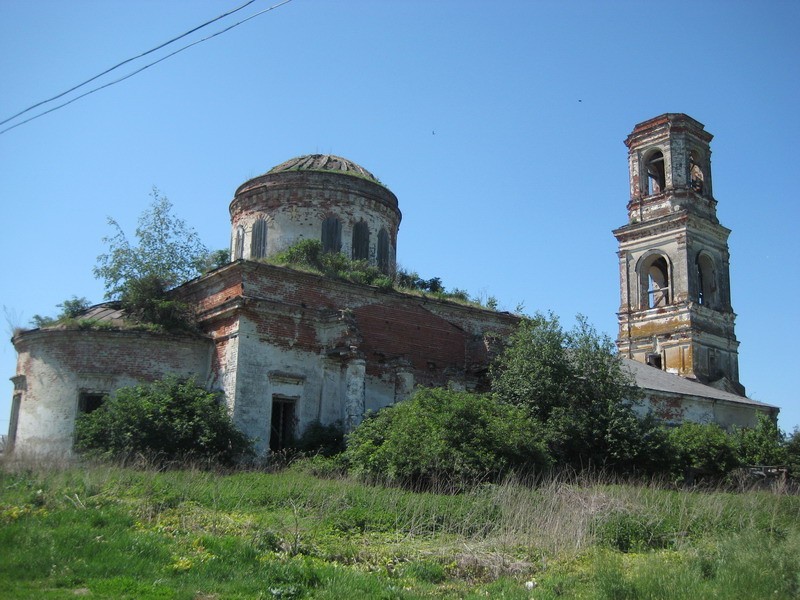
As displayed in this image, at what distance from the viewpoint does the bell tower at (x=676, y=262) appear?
35.7 metres

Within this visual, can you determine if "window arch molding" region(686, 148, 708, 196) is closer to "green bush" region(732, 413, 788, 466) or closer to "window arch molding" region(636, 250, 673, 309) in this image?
"window arch molding" region(636, 250, 673, 309)

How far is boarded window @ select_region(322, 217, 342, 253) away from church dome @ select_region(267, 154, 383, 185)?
1.54 m

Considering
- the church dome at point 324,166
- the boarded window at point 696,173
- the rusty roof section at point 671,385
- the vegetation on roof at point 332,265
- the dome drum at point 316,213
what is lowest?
the rusty roof section at point 671,385

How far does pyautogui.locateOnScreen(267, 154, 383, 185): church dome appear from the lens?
2266 cm

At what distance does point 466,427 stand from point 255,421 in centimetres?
488

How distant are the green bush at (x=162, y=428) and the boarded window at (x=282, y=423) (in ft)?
4.79

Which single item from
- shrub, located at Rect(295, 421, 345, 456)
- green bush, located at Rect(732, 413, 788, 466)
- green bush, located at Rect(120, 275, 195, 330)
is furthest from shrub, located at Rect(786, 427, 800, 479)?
green bush, located at Rect(120, 275, 195, 330)

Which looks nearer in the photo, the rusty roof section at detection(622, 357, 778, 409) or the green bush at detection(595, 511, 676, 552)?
the green bush at detection(595, 511, 676, 552)

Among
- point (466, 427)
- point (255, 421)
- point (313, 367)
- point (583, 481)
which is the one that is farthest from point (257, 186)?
point (583, 481)

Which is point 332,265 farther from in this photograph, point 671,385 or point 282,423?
point 671,385

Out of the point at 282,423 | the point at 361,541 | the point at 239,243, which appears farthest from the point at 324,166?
the point at 361,541

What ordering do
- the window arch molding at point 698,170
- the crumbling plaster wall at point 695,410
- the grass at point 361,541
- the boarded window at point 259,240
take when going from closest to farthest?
the grass at point 361,541
the boarded window at point 259,240
the crumbling plaster wall at point 695,410
the window arch molding at point 698,170

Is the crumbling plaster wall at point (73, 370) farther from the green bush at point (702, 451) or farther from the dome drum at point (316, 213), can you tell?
the green bush at point (702, 451)

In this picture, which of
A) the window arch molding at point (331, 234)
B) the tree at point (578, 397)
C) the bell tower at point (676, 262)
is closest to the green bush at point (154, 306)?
the window arch molding at point (331, 234)
